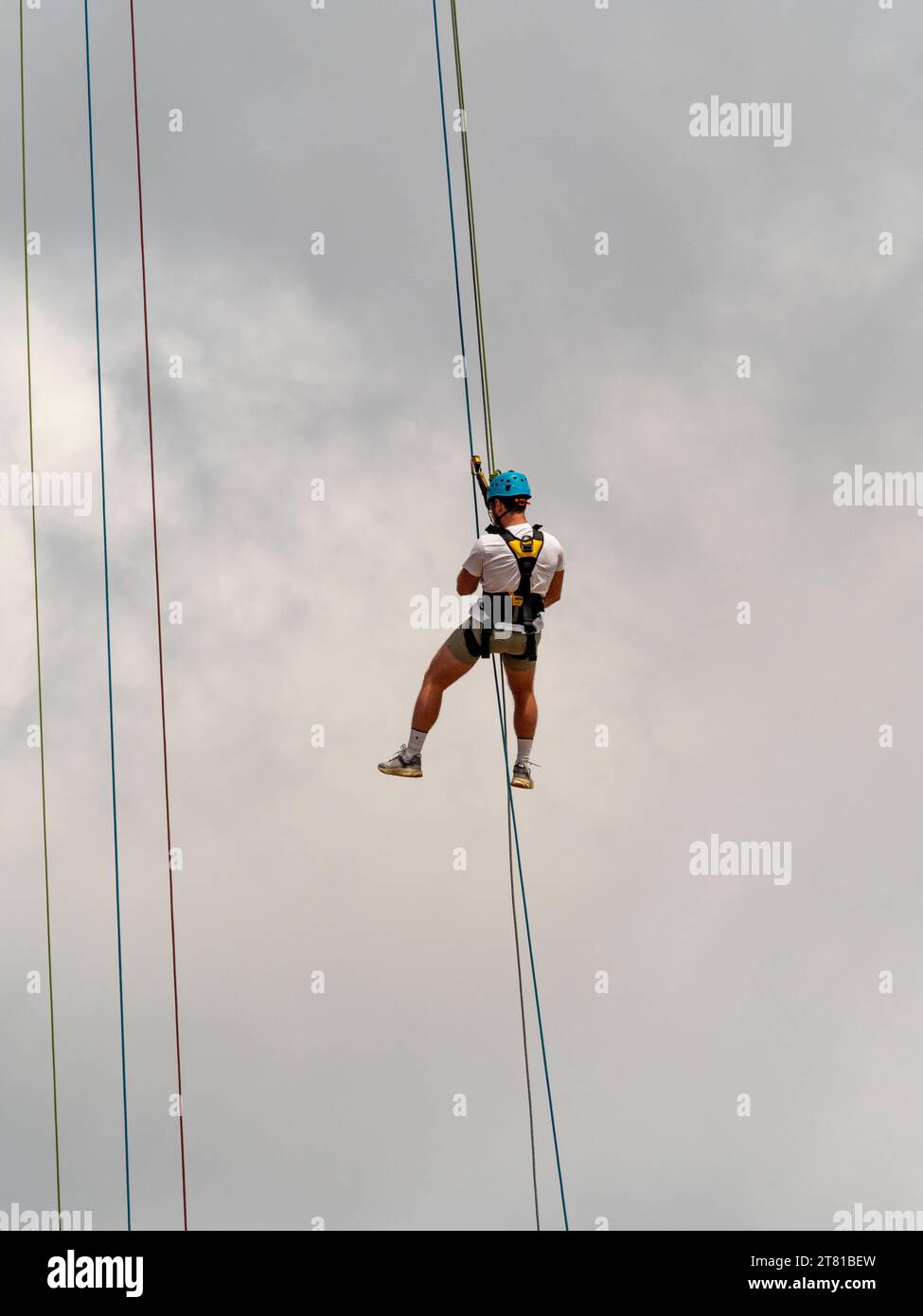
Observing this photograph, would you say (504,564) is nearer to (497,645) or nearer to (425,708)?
(497,645)

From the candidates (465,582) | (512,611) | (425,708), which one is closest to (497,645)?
(512,611)

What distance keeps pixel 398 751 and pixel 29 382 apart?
15.4 ft

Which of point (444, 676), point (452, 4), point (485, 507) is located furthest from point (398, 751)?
point (452, 4)

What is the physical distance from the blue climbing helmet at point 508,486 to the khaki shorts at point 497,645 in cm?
112

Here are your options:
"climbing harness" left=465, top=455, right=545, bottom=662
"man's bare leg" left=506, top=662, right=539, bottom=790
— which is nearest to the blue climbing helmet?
"climbing harness" left=465, top=455, right=545, bottom=662

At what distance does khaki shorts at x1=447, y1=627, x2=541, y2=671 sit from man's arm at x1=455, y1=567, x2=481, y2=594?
32cm

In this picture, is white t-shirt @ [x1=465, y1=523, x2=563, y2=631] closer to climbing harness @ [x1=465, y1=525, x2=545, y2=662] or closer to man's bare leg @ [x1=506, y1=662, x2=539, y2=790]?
climbing harness @ [x1=465, y1=525, x2=545, y2=662]

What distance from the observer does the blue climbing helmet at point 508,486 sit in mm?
21031

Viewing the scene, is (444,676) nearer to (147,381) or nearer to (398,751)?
(398,751)

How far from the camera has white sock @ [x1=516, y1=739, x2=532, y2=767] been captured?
21578mm

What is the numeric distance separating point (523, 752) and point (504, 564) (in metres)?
1.69

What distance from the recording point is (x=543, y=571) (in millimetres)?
21109

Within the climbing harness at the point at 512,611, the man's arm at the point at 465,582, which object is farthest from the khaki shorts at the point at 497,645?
the man's arm at the point at 465,582
